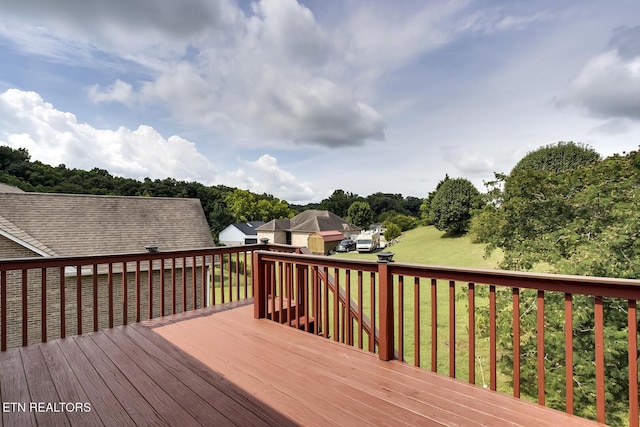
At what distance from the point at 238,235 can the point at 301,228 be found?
28.7ft

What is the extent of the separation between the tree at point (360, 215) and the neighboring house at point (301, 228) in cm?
833

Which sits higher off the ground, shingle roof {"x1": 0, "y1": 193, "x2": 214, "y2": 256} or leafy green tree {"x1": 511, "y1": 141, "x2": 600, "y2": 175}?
leafy green tree {"x1": 511, "y1": 141, "x2": 600, "y2": 175}

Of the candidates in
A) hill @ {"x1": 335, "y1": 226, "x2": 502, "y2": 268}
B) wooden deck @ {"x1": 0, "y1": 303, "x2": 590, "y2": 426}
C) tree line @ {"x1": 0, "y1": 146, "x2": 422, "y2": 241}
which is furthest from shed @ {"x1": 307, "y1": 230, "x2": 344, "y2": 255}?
wooden deck @ {"x1": 0, "y1": 303, "x2": 590, "y2": 426}

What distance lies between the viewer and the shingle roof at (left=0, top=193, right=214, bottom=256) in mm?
10055

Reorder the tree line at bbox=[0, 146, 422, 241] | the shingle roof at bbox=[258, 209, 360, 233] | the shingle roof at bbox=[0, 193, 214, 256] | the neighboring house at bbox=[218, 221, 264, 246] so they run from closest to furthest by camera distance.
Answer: the shingle roof at bbox=[0, 193, 214, 256]
the tree line at bbox=[0, 146, 422, 241]
the shingle roof at bbox=[258, 209, 360, 233]
the neighboring house at bbox=[218, 221, 264, 246]

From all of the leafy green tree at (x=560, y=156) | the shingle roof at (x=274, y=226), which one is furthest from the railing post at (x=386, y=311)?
the shingle roof at (x=274, y=226)

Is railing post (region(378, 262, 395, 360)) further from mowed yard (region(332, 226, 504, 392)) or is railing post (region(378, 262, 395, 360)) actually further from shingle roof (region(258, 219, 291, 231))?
shingle roof (region(258, 219, 291, 231))

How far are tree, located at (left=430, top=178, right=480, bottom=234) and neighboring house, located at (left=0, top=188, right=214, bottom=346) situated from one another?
18013 mm

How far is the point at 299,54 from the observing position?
8.06m

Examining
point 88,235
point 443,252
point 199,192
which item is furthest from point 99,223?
point 199,192

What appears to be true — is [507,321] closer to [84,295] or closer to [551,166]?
[84,295]

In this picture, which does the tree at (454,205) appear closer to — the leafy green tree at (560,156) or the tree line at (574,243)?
the leafy green tree at (560,156)

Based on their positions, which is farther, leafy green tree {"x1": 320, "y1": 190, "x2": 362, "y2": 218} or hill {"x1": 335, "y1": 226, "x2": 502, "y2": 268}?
leafy green tree {"x1": 320, "y1": 190, "x2": 362, "y2": 218}

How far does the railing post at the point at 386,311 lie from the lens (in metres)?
2.46
